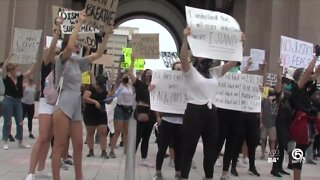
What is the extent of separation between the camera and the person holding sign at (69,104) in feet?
21.7

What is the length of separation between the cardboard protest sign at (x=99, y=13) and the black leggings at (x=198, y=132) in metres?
1.63

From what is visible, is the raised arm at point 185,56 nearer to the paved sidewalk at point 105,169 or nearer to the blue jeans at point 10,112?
the paved sidewalk at point 105,169

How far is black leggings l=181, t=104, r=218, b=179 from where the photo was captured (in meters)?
→ 6.76

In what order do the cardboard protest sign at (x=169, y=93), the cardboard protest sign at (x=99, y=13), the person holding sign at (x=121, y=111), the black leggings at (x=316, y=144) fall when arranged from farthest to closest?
the black leggings at (x=316, y=144)
the person holding sign at (x=121, y=111)
the cardboard protest sign at (x=169, y=93)
the cardboard protest sign at (x=99, y=13)

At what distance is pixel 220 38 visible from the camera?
7.35 metres

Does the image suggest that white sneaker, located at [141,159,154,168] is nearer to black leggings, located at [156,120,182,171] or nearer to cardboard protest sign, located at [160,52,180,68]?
black leggings, located at [156,120,182,171]

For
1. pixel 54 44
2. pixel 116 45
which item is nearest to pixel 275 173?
pixel 54 44

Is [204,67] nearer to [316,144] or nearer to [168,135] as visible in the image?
[168,135]

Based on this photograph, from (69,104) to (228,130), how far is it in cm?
342

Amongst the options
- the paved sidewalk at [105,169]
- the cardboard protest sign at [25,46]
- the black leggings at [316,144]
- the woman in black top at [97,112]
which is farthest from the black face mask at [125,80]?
the black leggings at [316,144]

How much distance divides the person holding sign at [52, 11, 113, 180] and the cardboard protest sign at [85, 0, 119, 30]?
0.25m

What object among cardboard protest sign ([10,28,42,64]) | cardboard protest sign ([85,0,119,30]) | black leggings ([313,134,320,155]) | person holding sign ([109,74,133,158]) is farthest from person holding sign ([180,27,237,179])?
black leggings ([313,134,320,155])

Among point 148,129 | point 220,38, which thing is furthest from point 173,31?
point 220,38

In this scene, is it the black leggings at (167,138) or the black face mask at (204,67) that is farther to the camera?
the black leggings at (167,138)
